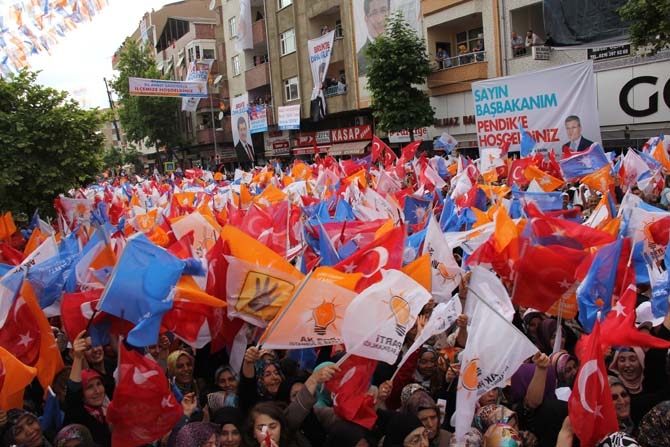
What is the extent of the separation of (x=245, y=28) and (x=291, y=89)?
15.2ft

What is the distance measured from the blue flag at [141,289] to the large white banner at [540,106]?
471 inches

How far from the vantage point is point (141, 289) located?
508cm

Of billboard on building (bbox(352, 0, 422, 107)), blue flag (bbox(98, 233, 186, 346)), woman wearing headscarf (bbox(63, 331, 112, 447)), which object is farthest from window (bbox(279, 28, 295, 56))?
woman wearing headscarf (bbox(63, 331, 112, 447))

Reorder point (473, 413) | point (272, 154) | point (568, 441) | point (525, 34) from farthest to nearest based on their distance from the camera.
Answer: point (272, 154), point (525, 34), point (473, 413), point (568, 441)

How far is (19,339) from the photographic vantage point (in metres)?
5.16

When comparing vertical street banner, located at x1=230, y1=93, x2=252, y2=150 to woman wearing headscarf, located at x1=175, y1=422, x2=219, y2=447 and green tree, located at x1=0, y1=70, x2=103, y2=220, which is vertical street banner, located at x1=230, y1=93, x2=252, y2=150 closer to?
green tree, located at x1=0, y1=70, x2=103, y2=220

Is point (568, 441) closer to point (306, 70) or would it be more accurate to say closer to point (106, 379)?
point (106, 379)

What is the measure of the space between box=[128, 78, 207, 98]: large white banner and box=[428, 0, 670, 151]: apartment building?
9081mm

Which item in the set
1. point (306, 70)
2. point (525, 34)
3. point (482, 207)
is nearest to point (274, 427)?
point (482, 207)

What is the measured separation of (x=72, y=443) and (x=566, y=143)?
43.9ft

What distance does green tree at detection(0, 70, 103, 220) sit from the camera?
40.0 ft

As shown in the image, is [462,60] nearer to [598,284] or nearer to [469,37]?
[469,37]

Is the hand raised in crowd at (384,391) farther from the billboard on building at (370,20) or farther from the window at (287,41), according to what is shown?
the window at (287,41)

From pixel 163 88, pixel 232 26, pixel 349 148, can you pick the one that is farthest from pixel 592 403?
pixel 232 26
